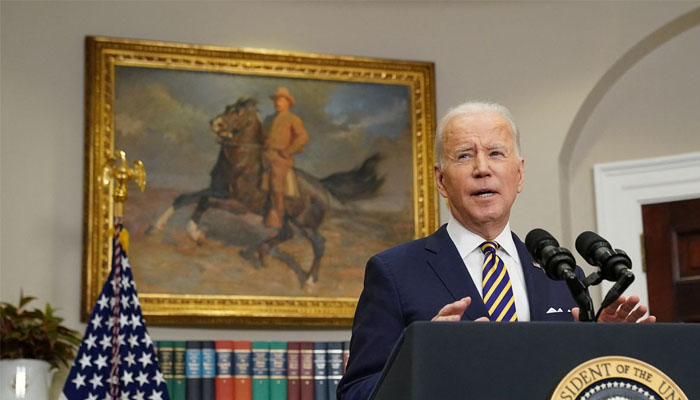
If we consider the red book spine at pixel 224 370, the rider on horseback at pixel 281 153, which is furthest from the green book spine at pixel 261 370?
the rider on horseback at pixel 281 153

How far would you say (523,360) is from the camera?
1.64 m

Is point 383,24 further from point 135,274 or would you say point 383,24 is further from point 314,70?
point 135,274

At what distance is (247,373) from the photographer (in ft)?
16.7

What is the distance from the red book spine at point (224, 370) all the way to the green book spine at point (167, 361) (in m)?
0.21

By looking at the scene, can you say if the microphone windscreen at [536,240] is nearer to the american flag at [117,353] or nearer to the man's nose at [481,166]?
the man's nose at [481,166]

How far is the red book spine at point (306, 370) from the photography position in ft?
16.7

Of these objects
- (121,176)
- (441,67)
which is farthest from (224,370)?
(441,67)

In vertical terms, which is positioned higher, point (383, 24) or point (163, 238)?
point (383, 24)

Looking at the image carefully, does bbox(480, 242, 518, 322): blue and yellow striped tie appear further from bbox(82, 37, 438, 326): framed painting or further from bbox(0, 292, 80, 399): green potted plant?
bbox(82, 37, 438, 326): framed painting

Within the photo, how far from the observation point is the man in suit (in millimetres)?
2346

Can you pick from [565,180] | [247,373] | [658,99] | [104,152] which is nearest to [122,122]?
[104,152]

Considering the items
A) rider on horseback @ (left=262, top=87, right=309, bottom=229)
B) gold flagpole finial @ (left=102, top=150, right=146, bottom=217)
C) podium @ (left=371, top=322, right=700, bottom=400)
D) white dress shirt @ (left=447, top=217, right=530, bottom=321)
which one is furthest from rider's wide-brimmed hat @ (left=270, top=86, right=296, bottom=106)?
podium @ (left=371, top=322, right=700, bottom=400)

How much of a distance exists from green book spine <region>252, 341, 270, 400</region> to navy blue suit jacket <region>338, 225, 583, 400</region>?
8.89ft

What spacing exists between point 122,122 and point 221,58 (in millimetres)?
621
